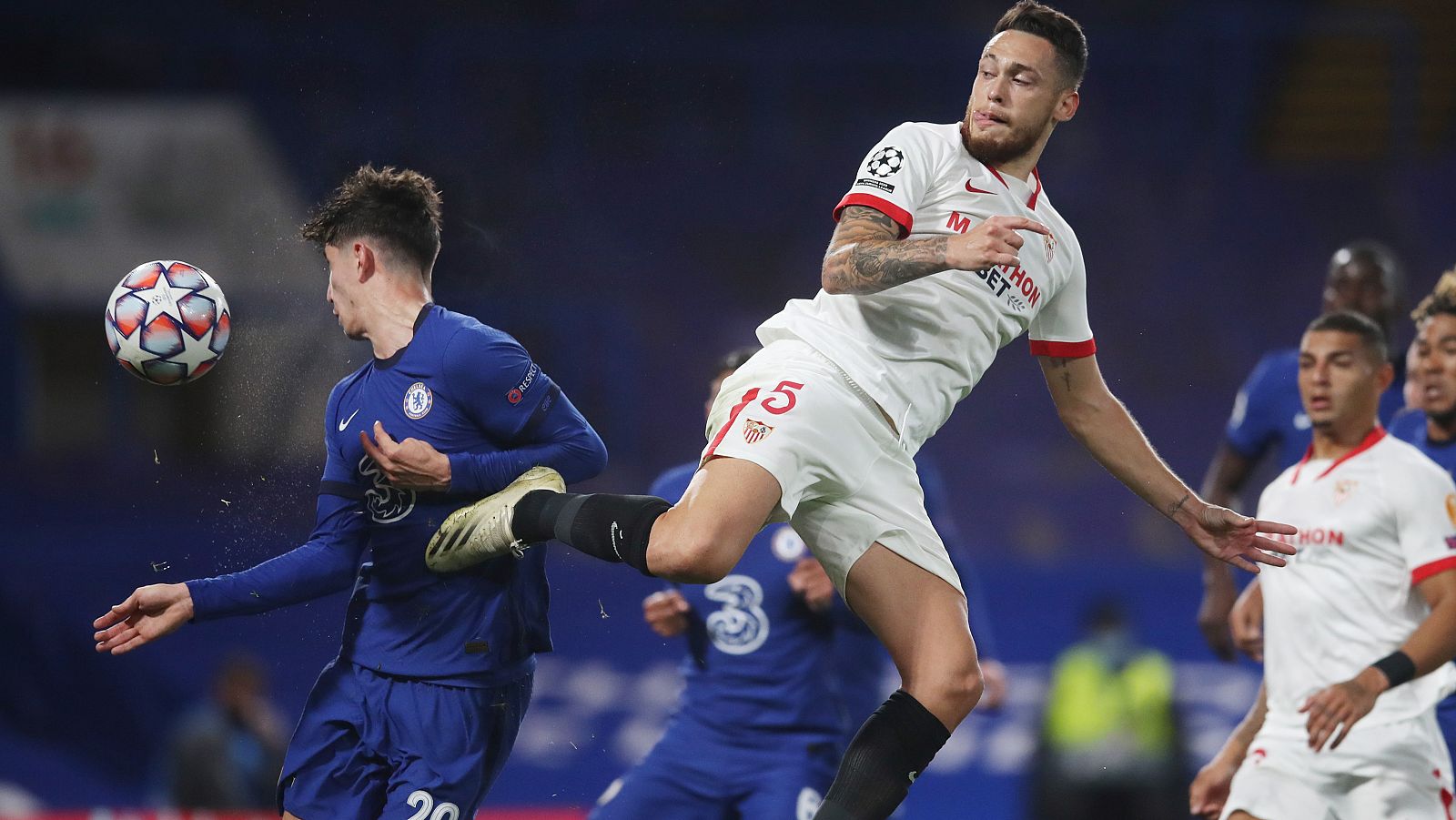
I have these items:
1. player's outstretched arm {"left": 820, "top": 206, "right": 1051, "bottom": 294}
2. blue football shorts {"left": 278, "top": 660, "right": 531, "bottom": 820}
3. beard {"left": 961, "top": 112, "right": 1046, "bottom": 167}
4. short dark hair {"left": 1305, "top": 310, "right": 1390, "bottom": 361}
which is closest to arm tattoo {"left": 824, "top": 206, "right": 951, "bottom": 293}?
player's outstretched arm {"left": 820, "top": 206, "right": 1051, "bottom": 294}

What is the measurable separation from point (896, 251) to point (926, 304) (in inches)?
15.0

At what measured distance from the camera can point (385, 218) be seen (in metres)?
4.13

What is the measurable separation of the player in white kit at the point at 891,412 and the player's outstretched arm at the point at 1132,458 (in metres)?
0.01

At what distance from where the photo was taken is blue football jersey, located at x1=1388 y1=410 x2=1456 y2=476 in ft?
18.7

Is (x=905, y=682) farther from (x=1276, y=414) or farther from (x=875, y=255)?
(x=1276, y=414)

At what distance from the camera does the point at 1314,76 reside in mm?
14531

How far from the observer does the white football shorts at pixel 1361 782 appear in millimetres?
4742

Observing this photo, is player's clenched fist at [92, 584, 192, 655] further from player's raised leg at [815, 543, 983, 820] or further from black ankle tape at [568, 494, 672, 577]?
player's raised leg at [815, 543, 983, 820]

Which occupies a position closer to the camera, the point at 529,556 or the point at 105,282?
the point at 529,556

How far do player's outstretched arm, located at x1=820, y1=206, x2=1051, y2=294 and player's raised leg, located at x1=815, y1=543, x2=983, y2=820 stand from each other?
27.6 inches

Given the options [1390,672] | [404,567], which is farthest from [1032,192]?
[404,567]

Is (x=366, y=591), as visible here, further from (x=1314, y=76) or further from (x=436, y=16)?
(x=1314, y=76)

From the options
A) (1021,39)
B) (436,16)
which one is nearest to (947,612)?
(1021,39)

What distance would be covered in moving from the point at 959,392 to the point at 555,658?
5803mm
